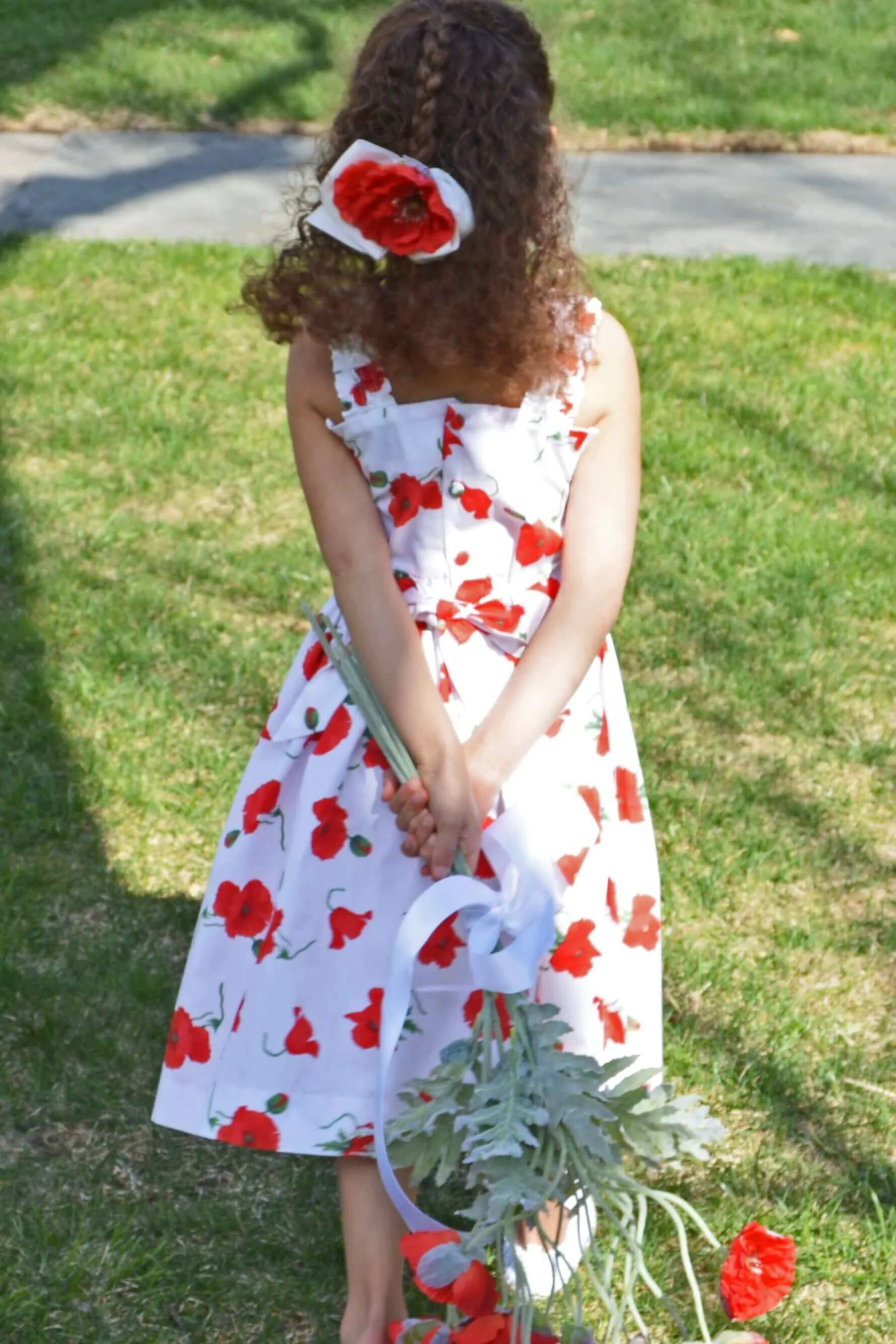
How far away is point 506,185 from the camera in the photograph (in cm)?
177

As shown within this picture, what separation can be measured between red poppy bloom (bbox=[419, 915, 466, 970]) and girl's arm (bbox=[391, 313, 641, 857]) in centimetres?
12

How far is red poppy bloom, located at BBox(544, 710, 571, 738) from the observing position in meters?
2.03

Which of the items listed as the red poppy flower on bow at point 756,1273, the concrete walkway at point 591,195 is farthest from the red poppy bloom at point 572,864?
the concrete walkway at point 591,195

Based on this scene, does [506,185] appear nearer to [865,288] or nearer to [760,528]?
[760,528]

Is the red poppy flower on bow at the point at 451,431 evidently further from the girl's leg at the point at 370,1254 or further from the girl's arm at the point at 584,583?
the girl's leg at the point at 370,1254

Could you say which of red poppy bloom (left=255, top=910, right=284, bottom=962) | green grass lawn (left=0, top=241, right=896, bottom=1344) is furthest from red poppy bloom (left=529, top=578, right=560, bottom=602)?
green grass lawn (left=0, top=241, right=896, bottom=1344)

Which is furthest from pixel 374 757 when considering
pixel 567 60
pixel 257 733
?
pixel 567 60

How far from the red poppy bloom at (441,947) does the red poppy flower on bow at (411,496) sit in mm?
490

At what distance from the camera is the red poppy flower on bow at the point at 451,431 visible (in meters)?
1.93

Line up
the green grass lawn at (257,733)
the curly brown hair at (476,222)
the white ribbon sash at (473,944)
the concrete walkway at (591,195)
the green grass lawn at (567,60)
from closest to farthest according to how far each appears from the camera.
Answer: the white ribbon sash at (473,944) → the curly brown hair at (476,222) → the green grass lawn at (257,733) → the concrete walkway at (591,195) → the green grass lawn at (567,60)

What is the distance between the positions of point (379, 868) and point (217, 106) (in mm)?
5507

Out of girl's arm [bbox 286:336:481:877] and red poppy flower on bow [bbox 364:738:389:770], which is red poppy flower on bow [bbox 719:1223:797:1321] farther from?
red poppy flower on bow [bbox 364:738:389:770]

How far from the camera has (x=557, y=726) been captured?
2041mm

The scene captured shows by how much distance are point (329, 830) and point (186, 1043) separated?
377 mm
